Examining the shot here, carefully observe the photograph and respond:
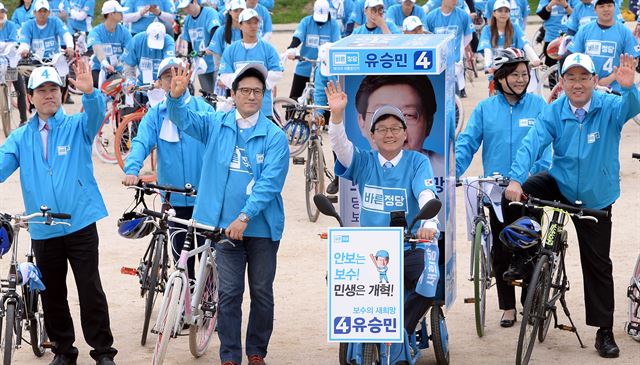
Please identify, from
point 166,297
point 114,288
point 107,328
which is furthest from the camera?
point 114,288

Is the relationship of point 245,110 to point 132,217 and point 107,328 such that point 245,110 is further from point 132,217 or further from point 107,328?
point 107,328

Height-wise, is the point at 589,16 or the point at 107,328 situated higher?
the point at 589,16

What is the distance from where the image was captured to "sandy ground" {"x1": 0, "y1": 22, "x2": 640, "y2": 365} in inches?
366

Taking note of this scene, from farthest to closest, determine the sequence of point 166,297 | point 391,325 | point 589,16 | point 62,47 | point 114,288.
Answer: point 62,47
point 589,16
point 114,288
point 166,297
point 391,325

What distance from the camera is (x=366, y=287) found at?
7293 mm

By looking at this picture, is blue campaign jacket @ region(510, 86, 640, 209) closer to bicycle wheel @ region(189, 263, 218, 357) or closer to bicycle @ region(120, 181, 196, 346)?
bicycle wheel @ region(189, 263, 218, 357)

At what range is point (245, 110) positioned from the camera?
8.48m

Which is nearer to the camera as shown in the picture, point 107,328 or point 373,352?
point 373,352

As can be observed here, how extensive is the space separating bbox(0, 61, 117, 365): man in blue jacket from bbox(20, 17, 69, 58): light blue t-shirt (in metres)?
11.4

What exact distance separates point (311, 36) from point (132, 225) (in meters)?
9.79

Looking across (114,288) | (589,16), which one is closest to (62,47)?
(589,16)

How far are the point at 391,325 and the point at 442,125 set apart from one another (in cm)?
206

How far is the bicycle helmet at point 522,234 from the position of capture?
8.59 meters

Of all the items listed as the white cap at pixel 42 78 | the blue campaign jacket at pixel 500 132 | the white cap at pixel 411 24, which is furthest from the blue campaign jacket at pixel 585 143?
the white cap at pixel 411 24
